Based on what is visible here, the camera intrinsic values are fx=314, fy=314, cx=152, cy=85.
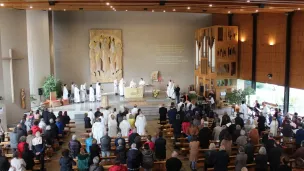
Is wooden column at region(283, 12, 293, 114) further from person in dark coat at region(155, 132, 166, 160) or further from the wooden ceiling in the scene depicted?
person in dark coat at region(155, 132, 166, 160)

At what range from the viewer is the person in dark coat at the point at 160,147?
9.25 m

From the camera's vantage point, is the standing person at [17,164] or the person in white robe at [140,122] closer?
the standing person at [17,164]

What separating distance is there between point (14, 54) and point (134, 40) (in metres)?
9.10

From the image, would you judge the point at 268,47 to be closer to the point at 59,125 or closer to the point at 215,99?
the point at 215,99

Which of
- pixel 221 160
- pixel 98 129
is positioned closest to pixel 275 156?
pixel 221 160

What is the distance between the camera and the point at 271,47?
17203mm

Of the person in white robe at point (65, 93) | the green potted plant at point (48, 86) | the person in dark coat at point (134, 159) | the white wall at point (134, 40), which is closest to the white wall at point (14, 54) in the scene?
the green potted plant at point (48, 86)

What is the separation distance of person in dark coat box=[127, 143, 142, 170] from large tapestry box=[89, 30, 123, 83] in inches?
574

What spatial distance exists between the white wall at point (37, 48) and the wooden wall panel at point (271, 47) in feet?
41.8

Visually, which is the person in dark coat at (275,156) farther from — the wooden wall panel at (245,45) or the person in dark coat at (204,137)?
the wooden wall panel at (245,45)

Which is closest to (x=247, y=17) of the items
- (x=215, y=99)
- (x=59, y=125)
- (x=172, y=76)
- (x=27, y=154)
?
(x=215, y=99)

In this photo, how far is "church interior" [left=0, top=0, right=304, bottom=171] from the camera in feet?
35.1

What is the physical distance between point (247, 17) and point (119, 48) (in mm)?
8800

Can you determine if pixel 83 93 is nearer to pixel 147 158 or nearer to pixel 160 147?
pixel 160 147
